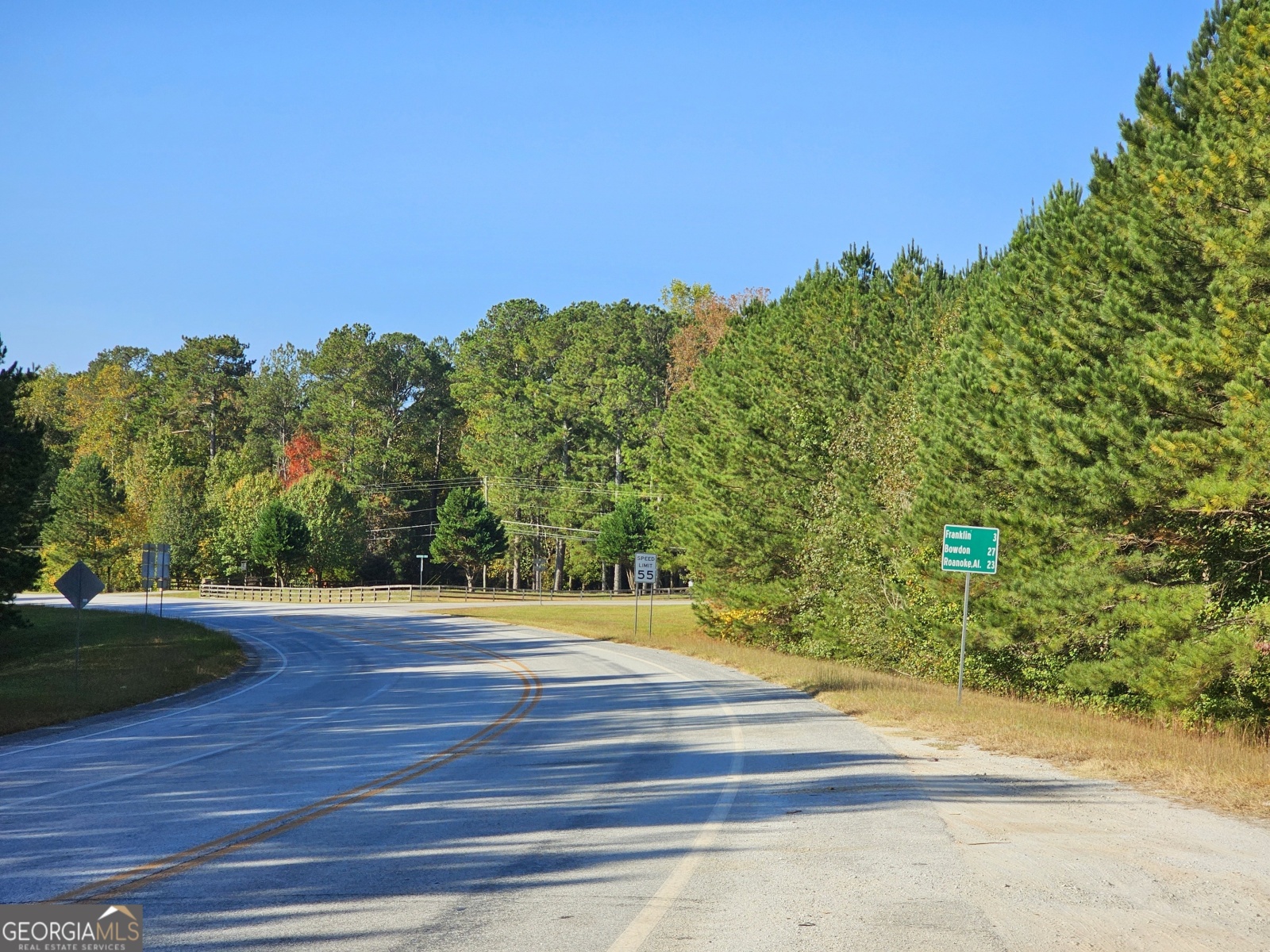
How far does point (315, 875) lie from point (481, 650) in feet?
105

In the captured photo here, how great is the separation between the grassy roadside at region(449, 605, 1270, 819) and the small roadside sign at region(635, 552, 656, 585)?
494 inches

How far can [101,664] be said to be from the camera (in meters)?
30.6

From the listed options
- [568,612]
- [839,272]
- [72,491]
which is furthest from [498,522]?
[839,272]

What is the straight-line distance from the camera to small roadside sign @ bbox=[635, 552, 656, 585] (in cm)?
4431

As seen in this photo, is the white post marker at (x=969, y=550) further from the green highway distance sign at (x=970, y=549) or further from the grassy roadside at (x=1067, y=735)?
the grassy roadside at (x=1067, y=735)

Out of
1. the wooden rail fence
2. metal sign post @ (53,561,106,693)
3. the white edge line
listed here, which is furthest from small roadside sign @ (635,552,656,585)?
the wooden rail fence

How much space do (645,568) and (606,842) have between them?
36134 millimetres

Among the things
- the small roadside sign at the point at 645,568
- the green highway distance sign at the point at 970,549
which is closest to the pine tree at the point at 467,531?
the small roadside sign at the point at 645,568

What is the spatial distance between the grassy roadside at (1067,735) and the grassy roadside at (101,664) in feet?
48.9

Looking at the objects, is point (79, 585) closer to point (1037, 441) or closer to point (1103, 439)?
point (1037, 441)

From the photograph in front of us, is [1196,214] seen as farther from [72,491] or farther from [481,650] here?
[72,491]

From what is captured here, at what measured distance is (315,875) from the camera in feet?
24.9

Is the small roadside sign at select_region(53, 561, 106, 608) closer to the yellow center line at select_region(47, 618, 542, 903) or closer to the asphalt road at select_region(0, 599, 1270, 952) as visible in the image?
the asphalt road at select_region(0, 599, 1270, 952)

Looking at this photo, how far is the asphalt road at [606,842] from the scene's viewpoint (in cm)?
650
